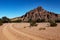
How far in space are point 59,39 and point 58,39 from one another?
13cm

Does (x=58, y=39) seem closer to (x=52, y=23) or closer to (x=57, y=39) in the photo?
(x=57, y=39)

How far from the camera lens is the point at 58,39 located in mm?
17562

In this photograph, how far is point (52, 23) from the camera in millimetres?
48188

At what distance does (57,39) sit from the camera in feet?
57.7

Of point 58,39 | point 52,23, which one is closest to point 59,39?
point 58,39

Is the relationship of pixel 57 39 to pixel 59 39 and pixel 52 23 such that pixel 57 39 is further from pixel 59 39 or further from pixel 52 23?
Result: pixel 52 23

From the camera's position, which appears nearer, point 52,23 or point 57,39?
point 57,39

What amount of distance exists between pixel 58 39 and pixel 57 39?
131 millimetres

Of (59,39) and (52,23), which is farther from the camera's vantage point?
(52,23)

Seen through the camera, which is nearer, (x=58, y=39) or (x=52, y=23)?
(x=58, y=39)

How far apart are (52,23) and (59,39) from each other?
31005 mm

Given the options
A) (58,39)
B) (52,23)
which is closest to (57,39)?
(58,39)

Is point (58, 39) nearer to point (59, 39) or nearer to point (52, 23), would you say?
point (59, 39)
